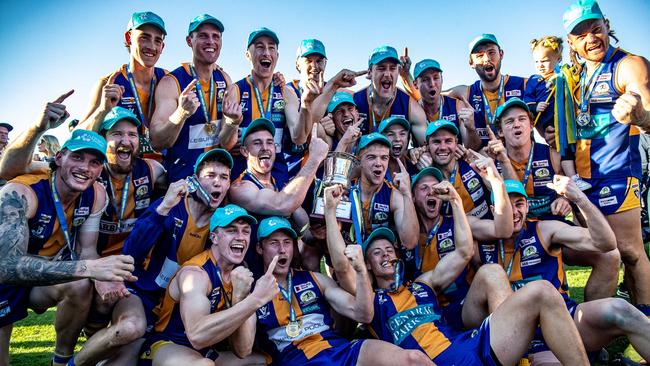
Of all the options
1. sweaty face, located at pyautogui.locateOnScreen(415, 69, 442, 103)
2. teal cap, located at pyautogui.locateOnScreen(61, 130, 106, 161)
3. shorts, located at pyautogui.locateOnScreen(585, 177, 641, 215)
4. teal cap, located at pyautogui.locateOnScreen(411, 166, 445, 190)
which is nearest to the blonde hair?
sweaty face, located at pyautogui.locateOnScreen(415, 69, 442, 103)

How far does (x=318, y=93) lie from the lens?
5793mm

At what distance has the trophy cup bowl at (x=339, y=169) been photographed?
5137 millimetres

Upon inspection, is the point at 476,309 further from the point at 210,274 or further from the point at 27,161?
the point at 27,161

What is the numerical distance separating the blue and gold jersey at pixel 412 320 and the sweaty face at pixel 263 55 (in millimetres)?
3067

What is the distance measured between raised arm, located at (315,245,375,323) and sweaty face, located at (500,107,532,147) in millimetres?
2562

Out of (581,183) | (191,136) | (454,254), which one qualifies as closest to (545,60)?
(581,183)

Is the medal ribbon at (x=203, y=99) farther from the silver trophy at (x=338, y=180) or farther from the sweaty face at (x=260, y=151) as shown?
the silver trophy at (x=338, y=180)

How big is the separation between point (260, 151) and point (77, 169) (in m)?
1.81

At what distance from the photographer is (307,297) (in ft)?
15.8

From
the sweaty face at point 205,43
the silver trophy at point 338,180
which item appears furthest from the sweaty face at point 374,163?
the sweaty face at point 205,43

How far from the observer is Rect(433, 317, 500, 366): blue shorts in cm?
411

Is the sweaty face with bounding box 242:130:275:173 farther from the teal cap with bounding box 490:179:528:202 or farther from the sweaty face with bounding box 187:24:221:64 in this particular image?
the teal cap with bounding box 490:179:528:202

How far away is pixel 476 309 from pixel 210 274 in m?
2.46

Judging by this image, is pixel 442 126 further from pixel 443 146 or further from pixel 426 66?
pixel 426 66
